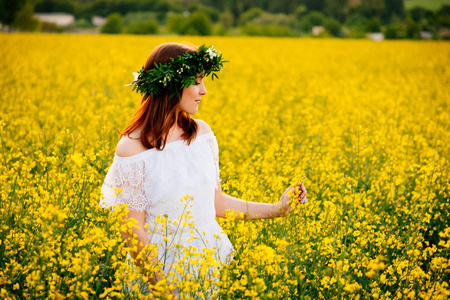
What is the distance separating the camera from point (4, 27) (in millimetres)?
47656

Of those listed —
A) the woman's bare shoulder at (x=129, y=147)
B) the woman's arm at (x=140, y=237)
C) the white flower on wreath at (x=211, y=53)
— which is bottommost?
the woman's arm at (x=140, y=237)

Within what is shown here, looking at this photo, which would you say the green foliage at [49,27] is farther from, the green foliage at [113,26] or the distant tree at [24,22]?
the green foliage at [113,26]

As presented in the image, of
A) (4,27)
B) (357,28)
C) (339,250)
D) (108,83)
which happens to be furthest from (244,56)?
(4,27)

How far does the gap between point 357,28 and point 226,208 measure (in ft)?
163

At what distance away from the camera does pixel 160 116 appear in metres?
2.54

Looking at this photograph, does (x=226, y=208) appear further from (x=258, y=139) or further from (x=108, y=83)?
(x=108, y=83)

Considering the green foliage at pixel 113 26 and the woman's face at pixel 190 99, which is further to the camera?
the green foliage at pixel 113 26

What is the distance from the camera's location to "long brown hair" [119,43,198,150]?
2490 mm

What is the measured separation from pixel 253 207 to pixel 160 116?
2.59 ft

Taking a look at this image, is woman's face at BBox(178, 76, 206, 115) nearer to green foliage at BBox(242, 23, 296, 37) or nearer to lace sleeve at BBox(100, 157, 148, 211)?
lace sleeve at BBox(100, 157, 148, 211)

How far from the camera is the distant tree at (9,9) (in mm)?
46469

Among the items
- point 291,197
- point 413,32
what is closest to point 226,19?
point 413,32

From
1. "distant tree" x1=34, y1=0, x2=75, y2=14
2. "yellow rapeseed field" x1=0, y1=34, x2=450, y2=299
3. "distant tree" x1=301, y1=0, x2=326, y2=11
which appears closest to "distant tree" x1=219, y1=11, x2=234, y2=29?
"distant tree" x1=301, y1=0, x2=326, y2=11

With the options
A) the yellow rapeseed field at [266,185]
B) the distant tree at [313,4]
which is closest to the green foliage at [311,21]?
the distant tree at [313,4]
